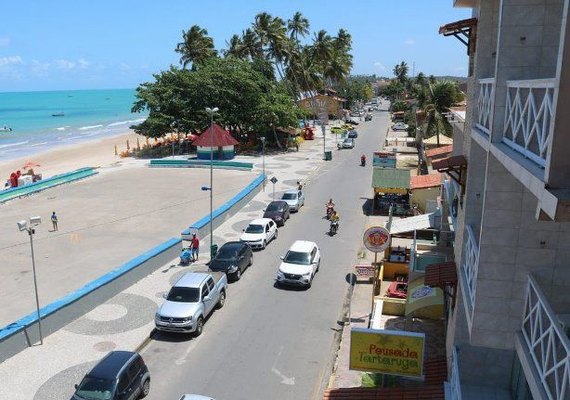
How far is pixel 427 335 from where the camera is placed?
665 inches

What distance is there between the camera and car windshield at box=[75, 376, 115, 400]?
1285 centimetres

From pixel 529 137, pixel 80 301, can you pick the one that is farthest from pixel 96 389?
pixel 529 137

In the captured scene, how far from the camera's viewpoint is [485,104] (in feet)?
34.2

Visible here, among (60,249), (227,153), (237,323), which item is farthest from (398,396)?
(227,153)

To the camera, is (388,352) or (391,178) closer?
(388,352)

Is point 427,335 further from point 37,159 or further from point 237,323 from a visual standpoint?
point 37,159

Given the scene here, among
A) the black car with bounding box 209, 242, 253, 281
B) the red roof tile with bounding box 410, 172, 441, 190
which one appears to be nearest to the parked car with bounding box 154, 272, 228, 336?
the black car with bounding box 209, 242, 253, 281

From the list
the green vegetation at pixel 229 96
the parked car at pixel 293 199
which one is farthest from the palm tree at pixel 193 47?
the parked car at pixel 293 199

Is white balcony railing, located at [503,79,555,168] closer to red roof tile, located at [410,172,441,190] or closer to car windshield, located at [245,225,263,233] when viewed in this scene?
car windshield, located at [245,225,263,233]

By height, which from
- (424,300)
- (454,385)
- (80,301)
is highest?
(454,385)

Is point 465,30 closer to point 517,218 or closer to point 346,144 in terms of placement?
point 517,218

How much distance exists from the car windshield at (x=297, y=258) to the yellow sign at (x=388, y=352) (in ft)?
30.9

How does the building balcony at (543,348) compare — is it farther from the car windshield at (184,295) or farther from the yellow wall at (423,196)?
the yellow wall at (423,196)

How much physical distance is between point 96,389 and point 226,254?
10.7m
